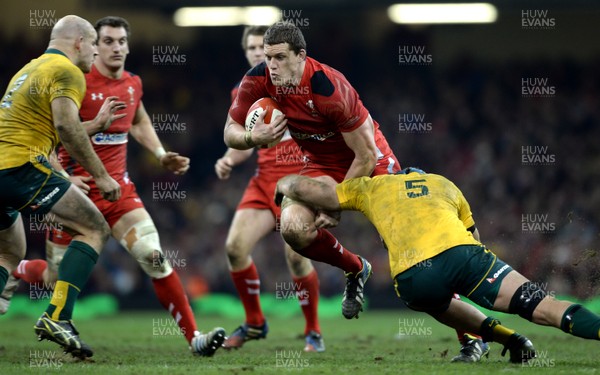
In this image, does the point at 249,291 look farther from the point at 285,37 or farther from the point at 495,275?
the point at 495,275

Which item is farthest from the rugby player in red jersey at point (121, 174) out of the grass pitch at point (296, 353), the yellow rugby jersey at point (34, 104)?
the grass pitch at point (296, 353)

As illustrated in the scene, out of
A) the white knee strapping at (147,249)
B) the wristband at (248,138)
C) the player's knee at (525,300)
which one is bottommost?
the white knee strapping at (147,249)

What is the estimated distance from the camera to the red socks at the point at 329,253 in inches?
266

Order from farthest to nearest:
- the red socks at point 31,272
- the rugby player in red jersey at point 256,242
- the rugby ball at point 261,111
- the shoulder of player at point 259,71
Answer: the rugby player in red jersey at point 256,242 < the red socks at point 31,272 < the shoulder of player at point 259,71 < the rugby ball at point 261,111

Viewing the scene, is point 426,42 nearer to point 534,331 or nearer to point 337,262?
point 534,331

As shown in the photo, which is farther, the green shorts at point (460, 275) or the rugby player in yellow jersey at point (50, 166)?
the rugby player in yellow jersey at point (50, 166)

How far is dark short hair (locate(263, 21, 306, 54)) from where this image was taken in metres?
6.44

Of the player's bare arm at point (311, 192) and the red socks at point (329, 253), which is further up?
the player's bare arm at point (311, 192)

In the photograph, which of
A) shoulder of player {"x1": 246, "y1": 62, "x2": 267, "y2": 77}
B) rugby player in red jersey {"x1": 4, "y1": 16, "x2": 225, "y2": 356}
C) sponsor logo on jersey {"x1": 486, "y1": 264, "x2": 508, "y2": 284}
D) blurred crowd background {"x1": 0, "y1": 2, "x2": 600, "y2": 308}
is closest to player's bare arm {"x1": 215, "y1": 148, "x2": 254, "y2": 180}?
rugby player in red jersey {"x1": 4, "y1": 16, "x2": 225, "y2": 356}

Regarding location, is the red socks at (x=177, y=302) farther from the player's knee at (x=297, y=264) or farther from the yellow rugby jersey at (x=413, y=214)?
the yellow rugby jersey at (x=413, y=214)

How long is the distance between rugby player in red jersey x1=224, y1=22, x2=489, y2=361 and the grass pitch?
0.56 meters

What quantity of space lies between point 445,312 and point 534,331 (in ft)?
15.3

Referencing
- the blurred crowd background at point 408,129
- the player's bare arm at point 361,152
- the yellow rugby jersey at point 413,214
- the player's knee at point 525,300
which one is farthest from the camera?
the blurred crowd background at point 408,129

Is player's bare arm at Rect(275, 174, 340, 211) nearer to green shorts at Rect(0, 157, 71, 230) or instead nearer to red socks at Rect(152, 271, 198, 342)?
red socks at Rect(152, 271, 198, 342)
